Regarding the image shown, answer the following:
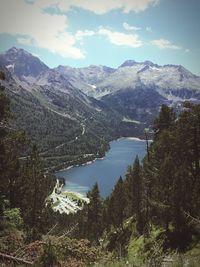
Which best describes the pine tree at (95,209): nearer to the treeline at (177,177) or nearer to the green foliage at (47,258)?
the treeline at (177,177)

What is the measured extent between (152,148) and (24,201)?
21.4m

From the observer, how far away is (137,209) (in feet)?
212

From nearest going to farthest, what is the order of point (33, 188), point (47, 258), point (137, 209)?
point (47, 258)
point (33, 188)
point (137, 209)

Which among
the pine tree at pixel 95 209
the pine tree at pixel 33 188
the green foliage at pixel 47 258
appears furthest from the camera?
the pine tree at pixel 95 209

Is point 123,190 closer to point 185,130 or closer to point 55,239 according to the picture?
point 185,130

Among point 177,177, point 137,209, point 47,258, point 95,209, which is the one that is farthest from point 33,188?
point 95,209

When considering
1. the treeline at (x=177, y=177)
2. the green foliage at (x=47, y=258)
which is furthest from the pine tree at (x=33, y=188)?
the green foliage at (x=47, y=258)

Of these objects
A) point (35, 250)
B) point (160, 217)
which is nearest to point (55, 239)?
point (35, 250)

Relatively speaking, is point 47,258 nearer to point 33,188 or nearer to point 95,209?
point 33,188

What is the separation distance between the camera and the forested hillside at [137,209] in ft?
49.1

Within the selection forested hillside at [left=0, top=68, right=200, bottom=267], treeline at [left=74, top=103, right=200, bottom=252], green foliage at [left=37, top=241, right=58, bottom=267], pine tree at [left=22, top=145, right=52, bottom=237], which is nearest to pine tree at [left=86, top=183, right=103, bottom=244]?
forested hillside at [left=0, top=68, right=200, bottom=267]

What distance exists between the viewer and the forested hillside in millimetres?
14953

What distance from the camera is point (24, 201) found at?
48406mm

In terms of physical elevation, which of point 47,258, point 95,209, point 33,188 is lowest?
point 95,209
